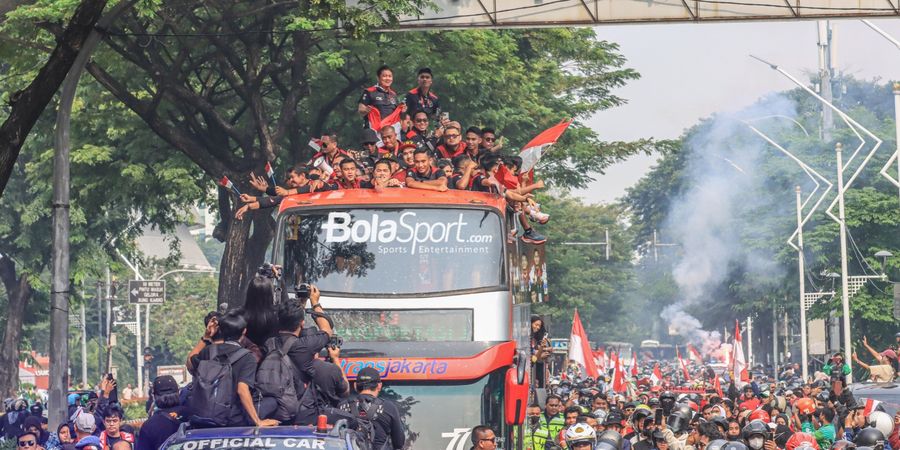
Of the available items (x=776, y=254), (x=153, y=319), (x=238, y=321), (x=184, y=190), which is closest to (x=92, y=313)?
(x=153, y=319)

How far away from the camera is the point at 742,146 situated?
98375 mm

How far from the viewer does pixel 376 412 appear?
13.0 meters

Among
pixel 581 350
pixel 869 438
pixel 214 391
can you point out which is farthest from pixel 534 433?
pixel 581 350

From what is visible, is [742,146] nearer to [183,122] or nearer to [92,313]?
[92,313]

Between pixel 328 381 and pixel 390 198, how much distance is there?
4868 mm

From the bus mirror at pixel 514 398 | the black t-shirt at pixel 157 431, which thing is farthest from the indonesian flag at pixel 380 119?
A: the black t-shirt at pixel 157 431

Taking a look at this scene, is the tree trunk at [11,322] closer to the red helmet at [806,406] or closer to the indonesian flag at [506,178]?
the red helmet at [806,406]

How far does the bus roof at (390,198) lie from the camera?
17438 mm

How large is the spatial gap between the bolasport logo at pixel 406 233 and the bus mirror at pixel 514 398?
4.59 feet

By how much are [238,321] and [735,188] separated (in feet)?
269

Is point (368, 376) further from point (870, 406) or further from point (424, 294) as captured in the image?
point (870, 406)

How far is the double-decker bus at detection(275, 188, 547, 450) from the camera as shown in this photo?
53.8ft

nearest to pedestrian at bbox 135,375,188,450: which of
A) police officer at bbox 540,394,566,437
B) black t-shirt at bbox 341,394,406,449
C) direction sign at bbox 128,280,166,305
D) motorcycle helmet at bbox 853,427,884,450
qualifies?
black t-shirt at bbox 341,394,406,449

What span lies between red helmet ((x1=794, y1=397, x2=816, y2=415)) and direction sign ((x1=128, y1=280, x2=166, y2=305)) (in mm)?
33158
